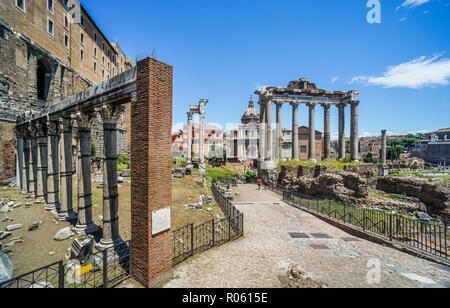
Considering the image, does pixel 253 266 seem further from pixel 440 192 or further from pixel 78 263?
pixel 440 192

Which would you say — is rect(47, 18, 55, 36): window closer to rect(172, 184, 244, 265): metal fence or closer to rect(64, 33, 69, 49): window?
rect(64, 33, 69, 49): window

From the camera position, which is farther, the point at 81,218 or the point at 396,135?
the point at 396,135

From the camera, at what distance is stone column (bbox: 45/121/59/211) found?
980cm

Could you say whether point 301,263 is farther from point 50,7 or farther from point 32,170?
point 50,7

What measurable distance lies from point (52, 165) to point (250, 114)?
221ft

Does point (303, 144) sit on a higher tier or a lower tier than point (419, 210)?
higher

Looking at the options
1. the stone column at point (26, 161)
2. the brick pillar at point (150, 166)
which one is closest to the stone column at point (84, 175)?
the brick pillar at point (150, 166)

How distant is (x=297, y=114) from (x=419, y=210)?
16.3 meters

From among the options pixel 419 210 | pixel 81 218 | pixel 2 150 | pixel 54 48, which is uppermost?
pixel 54 48

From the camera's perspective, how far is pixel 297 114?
89.6 feet

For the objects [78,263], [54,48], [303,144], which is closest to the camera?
[78,263]

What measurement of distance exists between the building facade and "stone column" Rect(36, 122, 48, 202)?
7347 mm

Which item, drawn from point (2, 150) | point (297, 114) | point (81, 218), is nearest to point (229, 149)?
point (297, 114)
